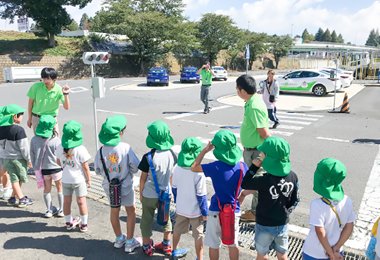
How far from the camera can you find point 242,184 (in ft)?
9.76

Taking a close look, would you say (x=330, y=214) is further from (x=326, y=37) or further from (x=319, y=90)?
(x=326, y=37)

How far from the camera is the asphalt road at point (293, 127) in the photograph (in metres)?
6.45

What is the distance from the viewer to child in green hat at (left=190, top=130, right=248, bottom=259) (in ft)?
9.80

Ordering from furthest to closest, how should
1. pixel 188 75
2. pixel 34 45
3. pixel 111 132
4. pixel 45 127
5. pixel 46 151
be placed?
pixel 34 45 → pixel 188 75 → pixel 46 151 → pixel 45 127 → pixel 111 132

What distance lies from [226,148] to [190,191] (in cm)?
68

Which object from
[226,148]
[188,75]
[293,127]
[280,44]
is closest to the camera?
[226,148]

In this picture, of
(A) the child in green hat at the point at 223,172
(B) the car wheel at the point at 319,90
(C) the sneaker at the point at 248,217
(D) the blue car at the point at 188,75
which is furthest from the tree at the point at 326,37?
(A) the child in green hat at the point at 223,172

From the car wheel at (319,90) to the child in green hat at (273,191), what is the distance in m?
17.3

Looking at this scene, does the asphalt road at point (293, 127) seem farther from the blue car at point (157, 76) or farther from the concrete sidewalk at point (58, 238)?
the blue car at point (157, 76)

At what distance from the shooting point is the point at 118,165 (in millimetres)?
3668

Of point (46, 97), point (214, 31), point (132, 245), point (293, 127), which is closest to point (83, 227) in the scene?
point (132, 245)

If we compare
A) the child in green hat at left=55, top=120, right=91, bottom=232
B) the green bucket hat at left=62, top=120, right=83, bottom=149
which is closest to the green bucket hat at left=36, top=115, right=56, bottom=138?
the child in green hat at left=55, top=120, right=91, bottom=232

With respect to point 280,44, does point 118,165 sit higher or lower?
lower

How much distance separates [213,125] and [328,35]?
19747 centimetres
